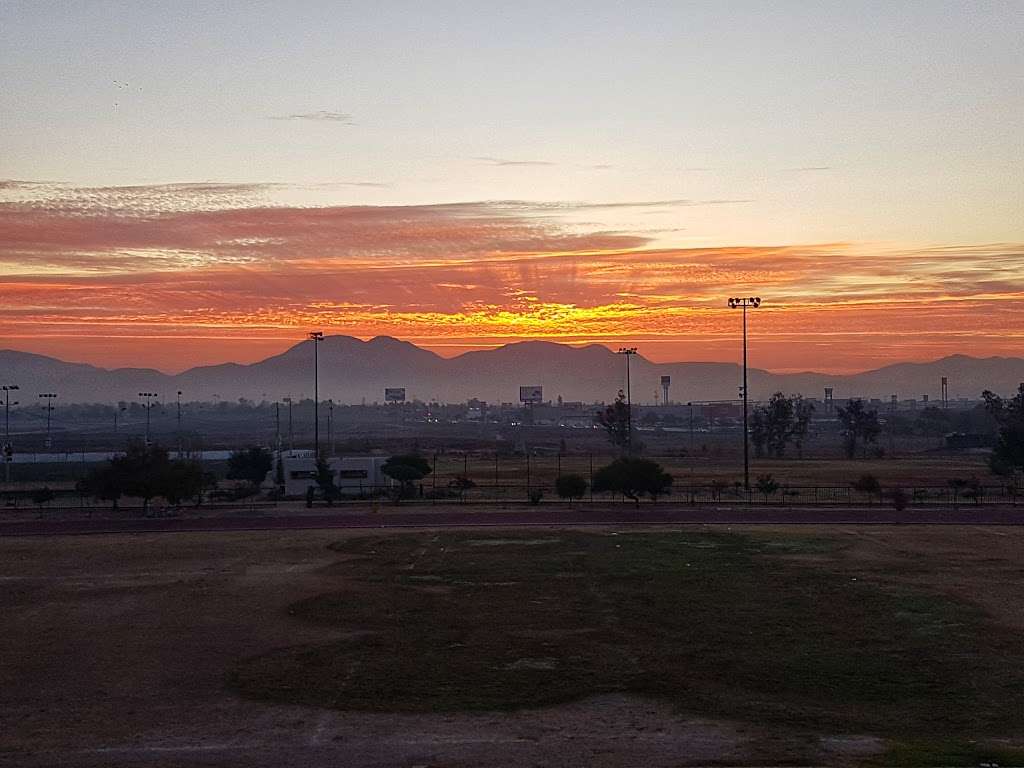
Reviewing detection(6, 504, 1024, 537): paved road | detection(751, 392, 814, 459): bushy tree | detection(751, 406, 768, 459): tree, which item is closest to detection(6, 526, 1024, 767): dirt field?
detection(6, 504, 1024, 537): paved road

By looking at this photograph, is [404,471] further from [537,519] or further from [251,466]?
[537,519]

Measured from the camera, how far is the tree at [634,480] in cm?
5956

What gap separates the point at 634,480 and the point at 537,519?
916 cm

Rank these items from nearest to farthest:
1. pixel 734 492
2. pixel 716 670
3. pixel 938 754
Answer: pixel 938 754 < pixel 716 670 < pixel 734 492

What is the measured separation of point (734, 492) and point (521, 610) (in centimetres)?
3992

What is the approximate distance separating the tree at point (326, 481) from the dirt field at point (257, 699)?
23.4 meters

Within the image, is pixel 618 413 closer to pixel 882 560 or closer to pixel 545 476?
pixel 545 476

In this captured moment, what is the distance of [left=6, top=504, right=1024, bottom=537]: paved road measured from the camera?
50719 millimetres

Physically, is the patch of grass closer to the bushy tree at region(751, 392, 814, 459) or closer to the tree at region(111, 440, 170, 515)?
the tree at region(111, 440, 170, 515)

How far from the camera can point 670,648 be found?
24.1 meters

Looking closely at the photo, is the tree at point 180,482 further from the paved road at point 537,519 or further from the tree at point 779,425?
the tree at point 779,425

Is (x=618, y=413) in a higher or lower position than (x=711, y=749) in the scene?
higher

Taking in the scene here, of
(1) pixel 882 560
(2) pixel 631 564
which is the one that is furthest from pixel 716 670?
(1) pixel 882 560

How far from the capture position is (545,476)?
85.2 metres
